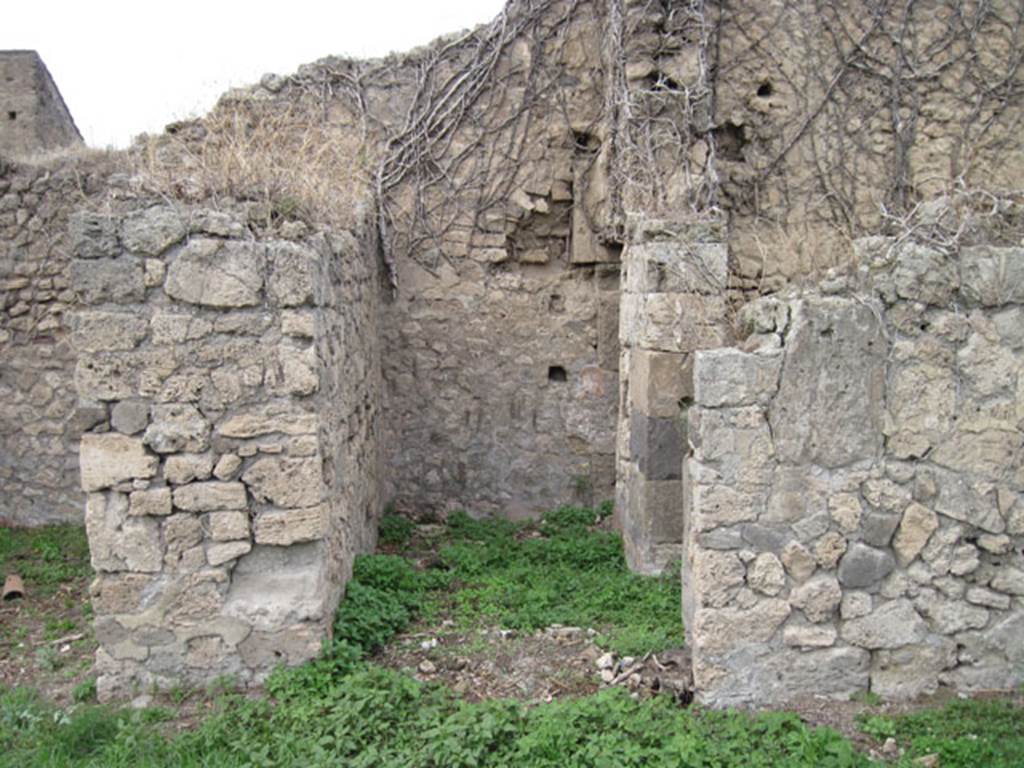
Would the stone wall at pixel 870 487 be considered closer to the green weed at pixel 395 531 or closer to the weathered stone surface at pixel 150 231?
the weathered stone surface at pixel 150 231

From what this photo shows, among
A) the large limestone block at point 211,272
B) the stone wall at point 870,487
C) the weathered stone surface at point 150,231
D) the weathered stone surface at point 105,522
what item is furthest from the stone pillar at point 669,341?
the weathered stone surface at point 105,522

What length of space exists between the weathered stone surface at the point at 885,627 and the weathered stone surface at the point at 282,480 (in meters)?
2.65

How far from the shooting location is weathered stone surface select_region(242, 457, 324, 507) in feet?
13.4

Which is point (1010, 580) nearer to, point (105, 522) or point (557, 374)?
point (557, 374)

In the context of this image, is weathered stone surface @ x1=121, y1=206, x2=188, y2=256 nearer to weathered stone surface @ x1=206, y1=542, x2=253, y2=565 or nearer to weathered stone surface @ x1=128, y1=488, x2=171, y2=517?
weathered stone surface @ x1=128, y1=488, x2=171, y2=517

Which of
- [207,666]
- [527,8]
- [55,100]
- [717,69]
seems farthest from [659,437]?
[55,100]

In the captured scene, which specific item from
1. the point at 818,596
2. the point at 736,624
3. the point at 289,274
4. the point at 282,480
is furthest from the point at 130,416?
the point at 818,596

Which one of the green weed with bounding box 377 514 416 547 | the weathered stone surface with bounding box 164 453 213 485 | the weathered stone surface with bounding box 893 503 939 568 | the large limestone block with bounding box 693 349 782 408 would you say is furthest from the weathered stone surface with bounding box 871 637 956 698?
the green weed with bounding box 377 514 416 547

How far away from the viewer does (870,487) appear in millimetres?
3824

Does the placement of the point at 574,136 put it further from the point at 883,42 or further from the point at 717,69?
the point at 883,42

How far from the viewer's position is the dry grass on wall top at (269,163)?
430cm

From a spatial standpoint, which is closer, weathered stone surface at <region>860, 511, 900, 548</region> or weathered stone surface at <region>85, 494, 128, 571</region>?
weathered stone surface at <region>860, 511, 900, 548</region>

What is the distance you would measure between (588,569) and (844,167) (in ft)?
13.8

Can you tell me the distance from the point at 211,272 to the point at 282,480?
106 centimetres
